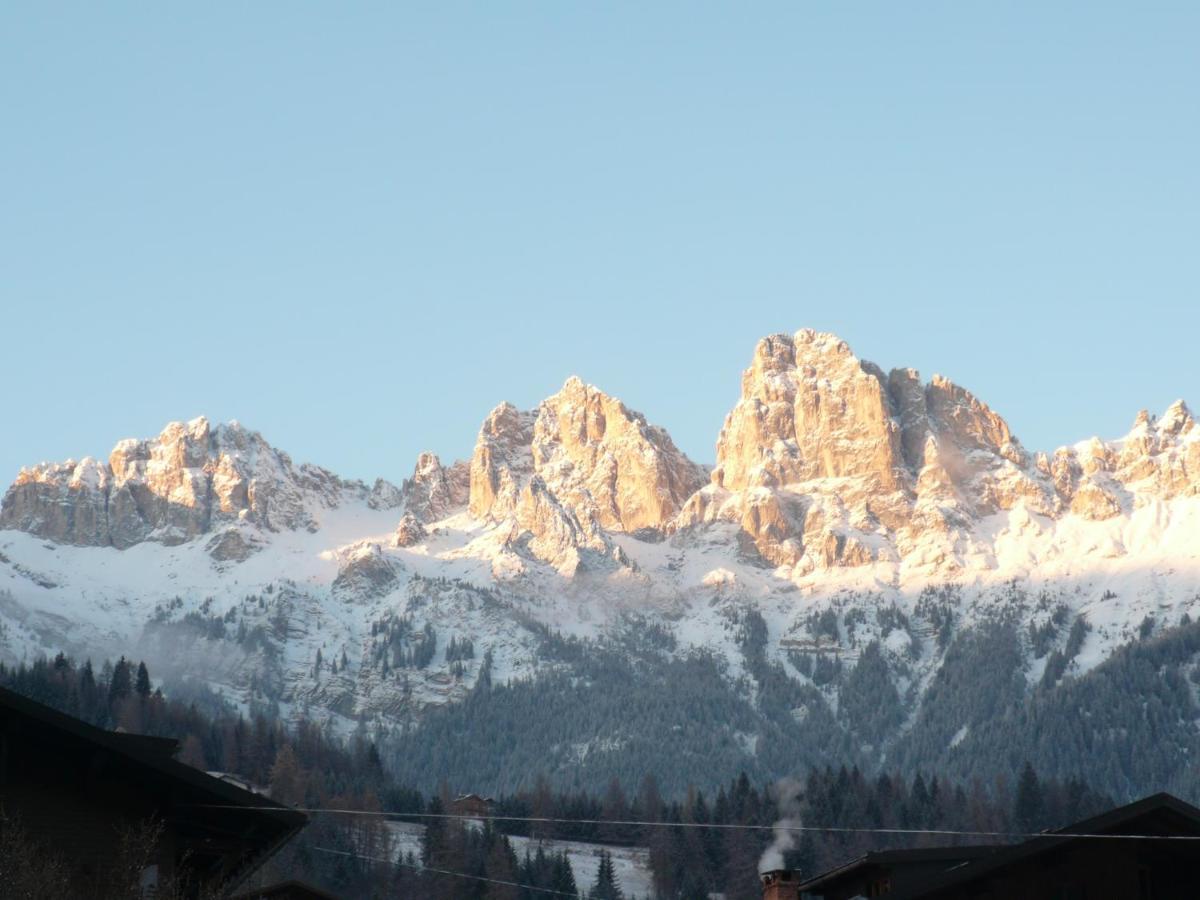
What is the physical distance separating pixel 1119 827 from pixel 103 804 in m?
17.4

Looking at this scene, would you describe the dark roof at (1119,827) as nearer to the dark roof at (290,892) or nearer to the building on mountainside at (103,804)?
the building on mountainside at (103,804)

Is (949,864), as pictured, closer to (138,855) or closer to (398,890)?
(138,855)

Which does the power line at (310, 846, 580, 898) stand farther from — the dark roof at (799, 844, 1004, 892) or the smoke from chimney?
the dark roof at (799, 844, 1004, 892)

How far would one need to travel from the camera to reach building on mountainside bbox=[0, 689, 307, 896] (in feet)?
90.2

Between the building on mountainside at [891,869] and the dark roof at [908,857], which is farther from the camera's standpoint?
the building on mountainside at [891,869]

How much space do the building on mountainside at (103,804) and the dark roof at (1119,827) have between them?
1332cm

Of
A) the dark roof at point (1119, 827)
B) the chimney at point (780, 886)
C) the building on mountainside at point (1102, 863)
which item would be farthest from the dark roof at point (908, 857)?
the dark roof at point (1119, 827)

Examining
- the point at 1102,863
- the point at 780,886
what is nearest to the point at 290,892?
the point at 780,886

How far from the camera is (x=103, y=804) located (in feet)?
93.5

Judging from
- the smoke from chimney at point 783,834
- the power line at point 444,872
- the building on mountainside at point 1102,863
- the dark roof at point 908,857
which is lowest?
the building on mountainside at point 1102,863

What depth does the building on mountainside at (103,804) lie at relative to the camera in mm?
27484

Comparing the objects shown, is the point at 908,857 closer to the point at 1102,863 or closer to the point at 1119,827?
the point at 1102,863

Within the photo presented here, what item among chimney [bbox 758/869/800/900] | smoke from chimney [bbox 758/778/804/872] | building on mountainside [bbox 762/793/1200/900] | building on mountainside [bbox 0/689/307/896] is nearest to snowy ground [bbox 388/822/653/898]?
smoke from chimney [bbox 758/778/804/872]

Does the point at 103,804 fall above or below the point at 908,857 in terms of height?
below
